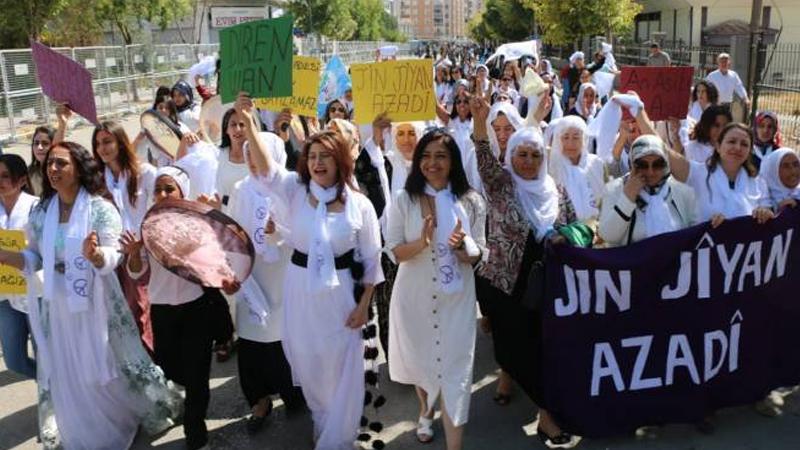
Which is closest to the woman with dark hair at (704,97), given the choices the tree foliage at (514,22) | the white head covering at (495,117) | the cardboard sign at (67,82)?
the white head covering at (495,117)

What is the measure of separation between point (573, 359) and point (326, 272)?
1441 millimetres

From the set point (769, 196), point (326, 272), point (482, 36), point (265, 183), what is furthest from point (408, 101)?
point (482, 36)

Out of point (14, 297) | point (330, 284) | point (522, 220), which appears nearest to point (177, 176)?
point (330, 284)

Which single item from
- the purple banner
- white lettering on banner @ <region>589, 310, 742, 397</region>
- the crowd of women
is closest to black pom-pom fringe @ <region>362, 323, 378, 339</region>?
the crowd of women

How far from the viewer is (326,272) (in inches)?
142

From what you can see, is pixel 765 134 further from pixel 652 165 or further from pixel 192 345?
pixel 192 345

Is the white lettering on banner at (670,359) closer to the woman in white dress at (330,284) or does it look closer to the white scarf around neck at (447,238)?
the white scarf around neck at (447,238)

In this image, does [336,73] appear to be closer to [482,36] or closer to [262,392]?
[262,392]

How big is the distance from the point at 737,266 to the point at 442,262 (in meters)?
1.69

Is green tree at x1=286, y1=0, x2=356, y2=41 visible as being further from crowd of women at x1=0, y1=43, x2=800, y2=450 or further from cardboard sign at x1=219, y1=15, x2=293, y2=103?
crowd of women at x1=0, y1=43, x2=800, y2=450

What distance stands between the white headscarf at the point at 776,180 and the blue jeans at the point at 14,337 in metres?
4.92

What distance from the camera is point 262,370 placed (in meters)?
4.32

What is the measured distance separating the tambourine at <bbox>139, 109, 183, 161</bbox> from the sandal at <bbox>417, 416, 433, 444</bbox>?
9.76 feet

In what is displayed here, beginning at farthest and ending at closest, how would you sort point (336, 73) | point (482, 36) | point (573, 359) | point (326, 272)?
point (482, 36) → point (336, 73) → point (573, 359) → point (326, 272)
